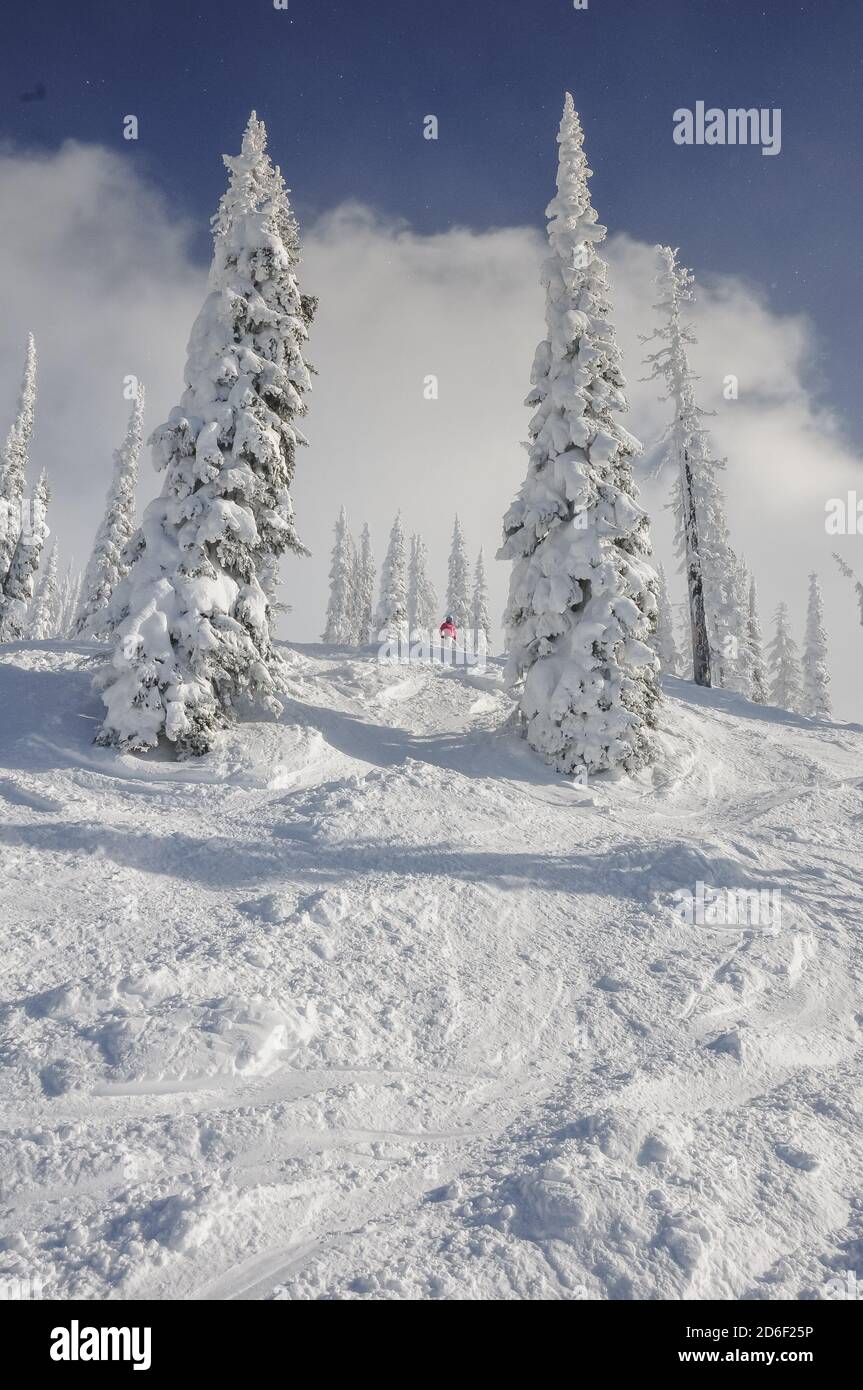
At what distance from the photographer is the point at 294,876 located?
8836mm

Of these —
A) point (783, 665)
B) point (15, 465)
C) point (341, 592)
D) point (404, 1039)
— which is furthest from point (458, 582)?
point (404, 1039)

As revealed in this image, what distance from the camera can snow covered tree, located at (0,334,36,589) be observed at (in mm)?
36875

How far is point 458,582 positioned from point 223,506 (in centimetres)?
6301

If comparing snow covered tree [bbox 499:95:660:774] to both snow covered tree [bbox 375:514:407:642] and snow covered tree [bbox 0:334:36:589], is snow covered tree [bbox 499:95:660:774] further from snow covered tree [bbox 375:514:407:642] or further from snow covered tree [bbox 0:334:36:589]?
snow covered tree [bbox 375:514:407:642]

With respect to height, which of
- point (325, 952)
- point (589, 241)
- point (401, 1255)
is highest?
point (589, 241)

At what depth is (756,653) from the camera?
1777 inches

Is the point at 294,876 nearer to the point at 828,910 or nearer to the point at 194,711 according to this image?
the point at 194,711

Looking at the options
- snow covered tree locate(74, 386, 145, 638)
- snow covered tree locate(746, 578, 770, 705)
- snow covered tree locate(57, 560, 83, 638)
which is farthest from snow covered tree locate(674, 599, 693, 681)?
snow covered tree locate(57, 560, 83, 638)

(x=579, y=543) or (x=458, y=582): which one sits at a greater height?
(x=458, y=582)

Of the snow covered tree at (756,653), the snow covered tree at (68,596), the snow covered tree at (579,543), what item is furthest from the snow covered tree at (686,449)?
the snow covered tree at (68,596)

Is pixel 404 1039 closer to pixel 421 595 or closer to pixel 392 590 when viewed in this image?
pixel 392 590

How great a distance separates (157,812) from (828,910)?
30.3 feet

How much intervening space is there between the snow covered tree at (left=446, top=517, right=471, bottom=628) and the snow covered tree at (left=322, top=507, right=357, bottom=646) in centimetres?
1074

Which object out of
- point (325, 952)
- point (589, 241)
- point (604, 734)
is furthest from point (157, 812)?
point (589, 241)
